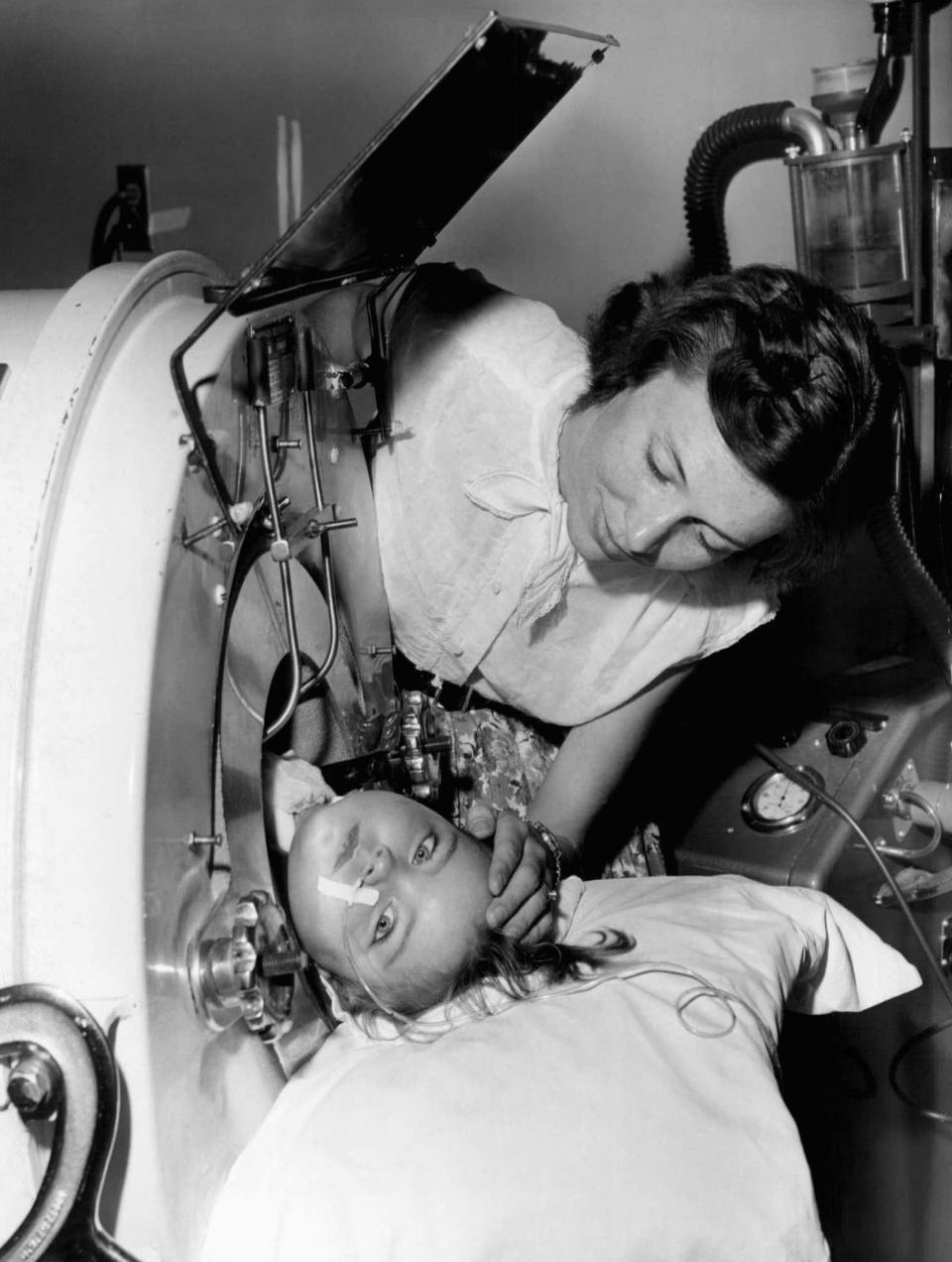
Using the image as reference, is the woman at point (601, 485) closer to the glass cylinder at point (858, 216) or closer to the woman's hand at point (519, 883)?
the woman's hand at point (519, 883)

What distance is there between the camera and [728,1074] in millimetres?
1093

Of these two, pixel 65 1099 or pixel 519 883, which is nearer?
pixel 65 1099

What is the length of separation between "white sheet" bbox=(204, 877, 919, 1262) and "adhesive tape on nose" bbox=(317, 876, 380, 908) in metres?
0.12

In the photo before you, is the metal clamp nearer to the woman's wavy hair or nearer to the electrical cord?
the woman's wavy hair

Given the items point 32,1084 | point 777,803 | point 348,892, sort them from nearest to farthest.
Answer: point 32,1084
point 348,892
point 777,803

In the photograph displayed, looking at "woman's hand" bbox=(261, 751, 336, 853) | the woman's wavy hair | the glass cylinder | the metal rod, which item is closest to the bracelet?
the woman's wavy hair

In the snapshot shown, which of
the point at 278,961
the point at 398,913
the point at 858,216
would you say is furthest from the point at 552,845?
the point at 858,216

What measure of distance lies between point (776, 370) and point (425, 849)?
576 mm

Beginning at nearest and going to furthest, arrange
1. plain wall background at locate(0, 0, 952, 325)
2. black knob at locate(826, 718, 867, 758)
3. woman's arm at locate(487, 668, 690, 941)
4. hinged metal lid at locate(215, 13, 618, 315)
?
hinged metal lid at locate(215, 13, 618, 315), woman's arm at locate(487, 668, 690, 941), black knob at locate(826, 718, 867, 758), plain wall background at locate(0, 0, 952, 325)

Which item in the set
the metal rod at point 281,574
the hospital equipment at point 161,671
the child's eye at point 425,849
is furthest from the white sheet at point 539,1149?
the metal rod at point 281,574

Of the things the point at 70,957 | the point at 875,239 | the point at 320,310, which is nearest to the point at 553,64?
the point at 320,310

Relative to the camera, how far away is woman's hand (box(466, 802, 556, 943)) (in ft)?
3.96

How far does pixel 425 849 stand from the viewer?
4.03ft

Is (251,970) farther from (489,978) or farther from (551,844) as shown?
(551,844)
